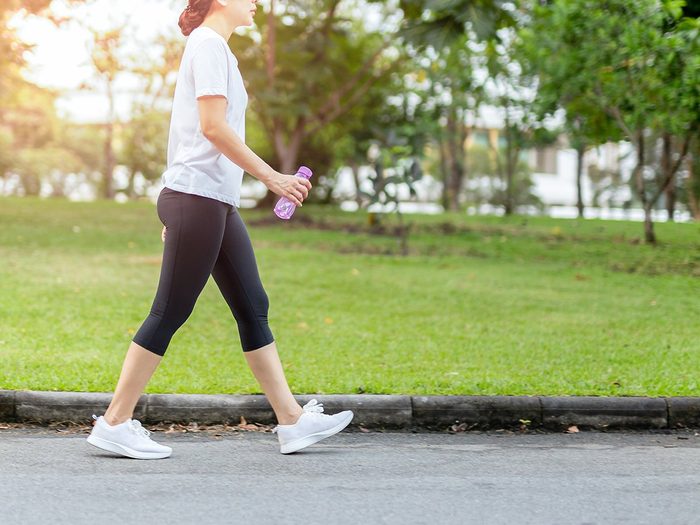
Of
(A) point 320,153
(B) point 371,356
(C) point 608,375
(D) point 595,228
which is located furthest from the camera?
(A) point 320,153

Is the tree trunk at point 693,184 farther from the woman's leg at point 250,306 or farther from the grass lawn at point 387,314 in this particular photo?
the woman's leg at point 250,306

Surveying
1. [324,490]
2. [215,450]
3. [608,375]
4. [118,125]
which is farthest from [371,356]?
[118,125]

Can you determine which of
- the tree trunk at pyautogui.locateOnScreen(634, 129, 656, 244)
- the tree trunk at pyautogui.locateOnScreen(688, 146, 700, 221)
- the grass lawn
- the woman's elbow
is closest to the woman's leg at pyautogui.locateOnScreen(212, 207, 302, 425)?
the woman's elbow

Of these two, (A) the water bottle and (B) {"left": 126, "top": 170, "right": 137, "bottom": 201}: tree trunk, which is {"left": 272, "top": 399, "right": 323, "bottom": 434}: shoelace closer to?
(A) the water bottle

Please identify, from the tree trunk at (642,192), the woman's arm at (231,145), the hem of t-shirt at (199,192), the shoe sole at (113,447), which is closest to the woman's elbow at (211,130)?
the woman's arm at (231,145)

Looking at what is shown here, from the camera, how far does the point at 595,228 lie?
20.3 meters

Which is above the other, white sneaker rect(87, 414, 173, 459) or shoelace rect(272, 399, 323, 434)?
shoelace rect(272, 399, 323, 434)

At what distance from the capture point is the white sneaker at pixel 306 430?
5016 millimetres

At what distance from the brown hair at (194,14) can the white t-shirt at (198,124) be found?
8 centimetres

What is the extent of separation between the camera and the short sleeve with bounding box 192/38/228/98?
15.1 feet

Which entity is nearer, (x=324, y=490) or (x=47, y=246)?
(x=324, y=490)

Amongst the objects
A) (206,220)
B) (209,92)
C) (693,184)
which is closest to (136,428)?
(206,220)

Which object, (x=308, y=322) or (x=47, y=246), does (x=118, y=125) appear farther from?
(x=308, y=322)

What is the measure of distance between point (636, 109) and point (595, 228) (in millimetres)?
5770
